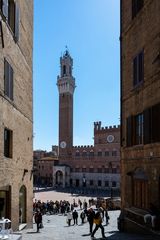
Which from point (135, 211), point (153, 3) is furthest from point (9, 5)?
point (135, 211)

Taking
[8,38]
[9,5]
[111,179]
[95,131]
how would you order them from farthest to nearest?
[95,131] < [111,179] < [9,5] < [8,38]

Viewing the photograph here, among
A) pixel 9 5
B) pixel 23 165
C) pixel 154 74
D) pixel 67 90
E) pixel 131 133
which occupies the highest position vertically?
pixel 67 90

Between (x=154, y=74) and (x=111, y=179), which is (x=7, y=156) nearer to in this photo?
(x=154, y=74)

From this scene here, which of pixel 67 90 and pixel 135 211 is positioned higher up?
pixel 67 90

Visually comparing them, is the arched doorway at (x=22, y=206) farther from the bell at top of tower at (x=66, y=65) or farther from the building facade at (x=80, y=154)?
the bell at top of tower at (x=66, y=65)

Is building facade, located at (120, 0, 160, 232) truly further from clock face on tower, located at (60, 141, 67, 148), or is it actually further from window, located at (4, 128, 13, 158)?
clock face on tower, located at (60, 141, 67, 148)

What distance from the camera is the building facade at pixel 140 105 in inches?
592

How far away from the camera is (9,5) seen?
15266mm

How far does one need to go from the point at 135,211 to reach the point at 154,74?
6.16 metres

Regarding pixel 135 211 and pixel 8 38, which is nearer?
pixel 8 38

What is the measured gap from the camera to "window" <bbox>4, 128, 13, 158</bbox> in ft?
48.4

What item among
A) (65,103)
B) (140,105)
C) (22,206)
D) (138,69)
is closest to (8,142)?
(22,206)

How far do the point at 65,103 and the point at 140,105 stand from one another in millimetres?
75107

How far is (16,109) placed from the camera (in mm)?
16172
